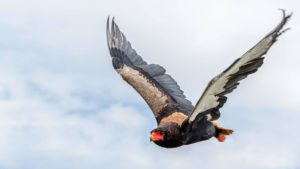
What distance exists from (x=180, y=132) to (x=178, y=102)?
3.72 m

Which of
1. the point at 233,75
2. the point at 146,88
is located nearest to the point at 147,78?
the point at 146,88

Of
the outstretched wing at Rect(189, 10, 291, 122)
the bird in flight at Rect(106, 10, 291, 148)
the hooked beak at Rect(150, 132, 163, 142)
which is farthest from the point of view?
the hooked beak at Rect(150, 132, 163, 142)

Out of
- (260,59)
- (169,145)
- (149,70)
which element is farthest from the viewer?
(149,70)

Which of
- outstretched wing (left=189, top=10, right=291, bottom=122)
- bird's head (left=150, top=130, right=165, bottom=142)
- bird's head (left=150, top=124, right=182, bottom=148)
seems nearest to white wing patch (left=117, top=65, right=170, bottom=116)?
bird's head (left=150, top=124, right=182, bottom=148)

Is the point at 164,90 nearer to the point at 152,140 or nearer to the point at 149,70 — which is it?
the point at 149,70

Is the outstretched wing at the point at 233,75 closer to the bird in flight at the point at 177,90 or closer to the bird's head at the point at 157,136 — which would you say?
the bird in flight at the point at 177,90

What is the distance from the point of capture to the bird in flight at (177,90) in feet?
46.0

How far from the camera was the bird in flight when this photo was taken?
14.0 m

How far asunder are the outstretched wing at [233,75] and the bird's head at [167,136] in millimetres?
445

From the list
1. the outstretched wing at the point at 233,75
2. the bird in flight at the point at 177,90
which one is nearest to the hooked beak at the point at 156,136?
the bird in flight at the point at 177,90

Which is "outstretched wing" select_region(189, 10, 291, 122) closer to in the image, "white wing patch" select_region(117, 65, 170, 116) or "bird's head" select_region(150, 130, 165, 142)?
"bird's head" select_region(150, 130, 165, 142)

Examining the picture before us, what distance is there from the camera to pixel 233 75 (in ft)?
47.4

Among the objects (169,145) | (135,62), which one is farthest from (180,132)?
(135,62)

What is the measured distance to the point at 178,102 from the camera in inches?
781
